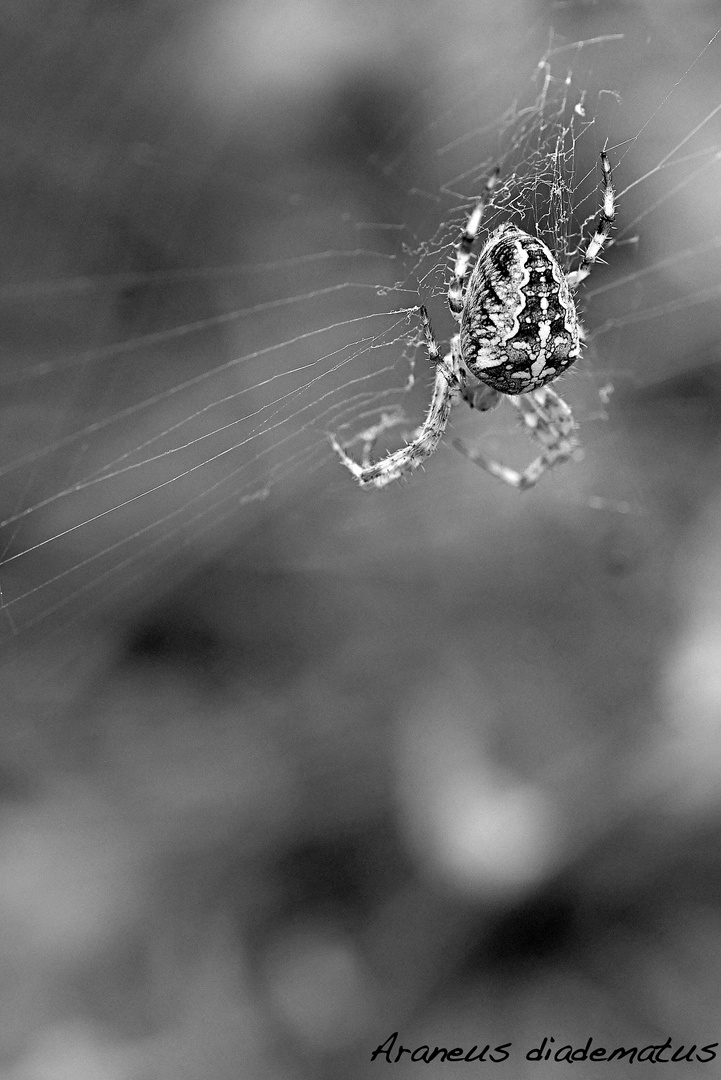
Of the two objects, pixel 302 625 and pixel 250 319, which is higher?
pixel 250 319

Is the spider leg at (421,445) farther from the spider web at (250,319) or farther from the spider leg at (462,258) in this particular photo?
the spider web at (250,319)

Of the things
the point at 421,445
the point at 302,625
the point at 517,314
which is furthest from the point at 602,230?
the point at 302,625

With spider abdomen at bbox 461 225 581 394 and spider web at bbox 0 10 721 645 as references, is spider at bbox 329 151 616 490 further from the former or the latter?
spider web at bbox 0 10 721 645

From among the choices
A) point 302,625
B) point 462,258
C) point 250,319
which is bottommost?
point 462,258

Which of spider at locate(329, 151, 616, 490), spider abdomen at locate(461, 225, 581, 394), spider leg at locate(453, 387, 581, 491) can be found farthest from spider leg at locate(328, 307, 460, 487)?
spider leg at locate(453, 387, 581, 491)

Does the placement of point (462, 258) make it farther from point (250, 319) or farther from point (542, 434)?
point (250, 319)

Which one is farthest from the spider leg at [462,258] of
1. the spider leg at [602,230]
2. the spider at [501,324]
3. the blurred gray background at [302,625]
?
the blurred gray background at [302,625]

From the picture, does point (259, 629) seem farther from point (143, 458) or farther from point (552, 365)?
point (552, 365)
